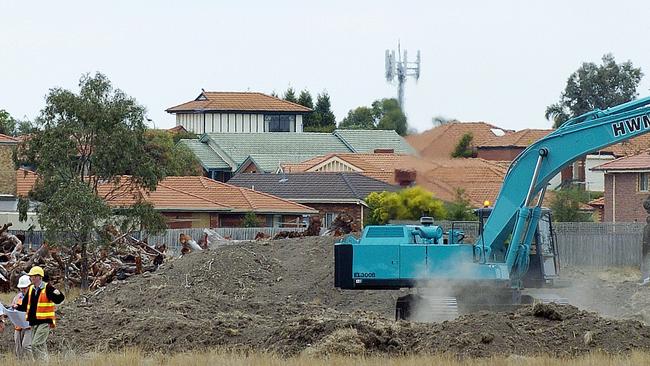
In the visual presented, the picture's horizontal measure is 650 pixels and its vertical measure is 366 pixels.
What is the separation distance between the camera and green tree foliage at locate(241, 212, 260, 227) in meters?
62.8

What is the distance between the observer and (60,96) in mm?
40812

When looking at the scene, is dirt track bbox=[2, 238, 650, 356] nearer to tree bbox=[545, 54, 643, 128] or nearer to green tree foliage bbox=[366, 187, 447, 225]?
Answer: green tree foliage bbox=[366, 187, 447, 225]

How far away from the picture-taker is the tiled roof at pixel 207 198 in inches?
2420

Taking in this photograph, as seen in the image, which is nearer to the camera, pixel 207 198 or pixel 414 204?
pixel 414 204

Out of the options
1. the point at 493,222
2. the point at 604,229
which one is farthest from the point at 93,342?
the point at 604,229

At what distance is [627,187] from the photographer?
63.3 m

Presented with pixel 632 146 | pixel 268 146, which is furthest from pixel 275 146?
pixel 632 146

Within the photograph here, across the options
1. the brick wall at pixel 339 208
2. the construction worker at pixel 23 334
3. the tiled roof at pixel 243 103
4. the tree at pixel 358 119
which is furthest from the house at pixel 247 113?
the construction worker at pixel 23 334

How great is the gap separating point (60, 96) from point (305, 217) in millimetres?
24890

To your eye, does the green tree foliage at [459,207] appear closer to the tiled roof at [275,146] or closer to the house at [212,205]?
the house at [212,205]

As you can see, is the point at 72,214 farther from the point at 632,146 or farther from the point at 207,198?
the point at 632,146

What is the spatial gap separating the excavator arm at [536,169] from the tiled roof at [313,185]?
36.4m

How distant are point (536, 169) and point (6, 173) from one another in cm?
3983

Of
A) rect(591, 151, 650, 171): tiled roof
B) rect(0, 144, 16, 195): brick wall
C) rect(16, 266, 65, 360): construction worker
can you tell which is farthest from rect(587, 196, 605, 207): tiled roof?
rect(16, 266, 65, 360): construction worker
